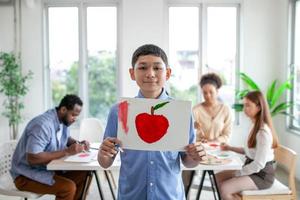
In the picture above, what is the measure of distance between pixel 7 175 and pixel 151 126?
7.06 feet

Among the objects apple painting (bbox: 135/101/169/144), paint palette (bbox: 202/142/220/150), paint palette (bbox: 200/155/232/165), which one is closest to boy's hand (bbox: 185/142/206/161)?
apple painting (bbox: 135/101/169/144)

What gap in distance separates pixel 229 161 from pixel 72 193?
47.8 inches

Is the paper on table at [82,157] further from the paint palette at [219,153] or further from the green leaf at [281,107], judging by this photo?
the green leaf at [281,107]

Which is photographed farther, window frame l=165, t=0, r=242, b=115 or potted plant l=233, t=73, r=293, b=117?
window frame l=165, t=0, r=242, b=115

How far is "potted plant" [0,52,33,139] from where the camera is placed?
505cm

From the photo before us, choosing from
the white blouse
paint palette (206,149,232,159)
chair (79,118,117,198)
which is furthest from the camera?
chair (79,118,117,198)

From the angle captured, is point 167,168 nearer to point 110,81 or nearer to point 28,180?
point 28,180

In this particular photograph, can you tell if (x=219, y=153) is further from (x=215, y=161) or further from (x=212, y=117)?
(x=212, y=117)

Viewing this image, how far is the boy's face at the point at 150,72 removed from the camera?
1.43 meters

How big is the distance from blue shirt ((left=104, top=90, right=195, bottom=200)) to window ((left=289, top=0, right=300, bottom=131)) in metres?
3.76

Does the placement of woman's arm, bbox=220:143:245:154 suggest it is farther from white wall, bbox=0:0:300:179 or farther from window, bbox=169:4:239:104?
window, bbox=169:4:239:104

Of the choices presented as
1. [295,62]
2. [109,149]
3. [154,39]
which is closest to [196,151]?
[109,149]

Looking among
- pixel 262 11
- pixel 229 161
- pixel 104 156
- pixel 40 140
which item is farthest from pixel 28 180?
pixel 262 11

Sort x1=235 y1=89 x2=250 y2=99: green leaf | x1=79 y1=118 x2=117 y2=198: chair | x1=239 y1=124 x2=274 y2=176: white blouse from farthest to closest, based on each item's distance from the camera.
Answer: x1=235 y1=89 x2=250 y2=99: green leaf → x1=79 y1=118 x2=117 y2=198: chair → x1=239 y1=124 x2=274 y2=176: white blouse
